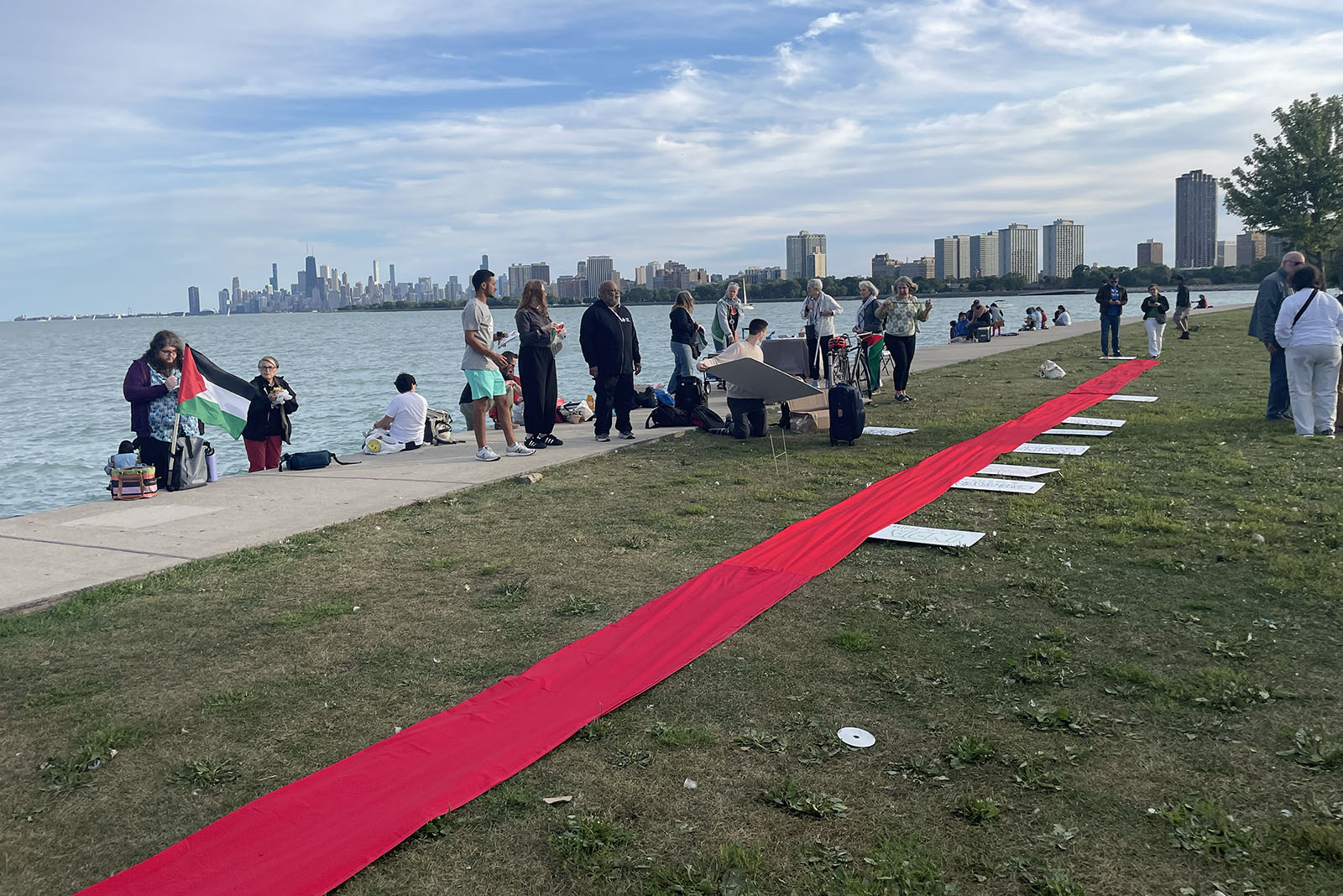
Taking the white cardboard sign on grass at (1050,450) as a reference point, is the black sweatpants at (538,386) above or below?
above

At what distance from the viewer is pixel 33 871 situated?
2.87 metres

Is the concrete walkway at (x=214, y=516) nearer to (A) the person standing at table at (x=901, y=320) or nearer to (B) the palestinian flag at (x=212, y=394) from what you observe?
(B) the palestinian flag at (x=212, y=394)

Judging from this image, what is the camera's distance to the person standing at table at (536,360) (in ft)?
34.4

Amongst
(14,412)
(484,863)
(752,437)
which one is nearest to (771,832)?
(484,863)

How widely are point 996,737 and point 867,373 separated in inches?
467

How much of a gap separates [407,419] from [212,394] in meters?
3.23

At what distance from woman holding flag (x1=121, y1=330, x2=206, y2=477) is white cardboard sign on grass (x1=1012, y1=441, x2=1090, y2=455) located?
8.04m

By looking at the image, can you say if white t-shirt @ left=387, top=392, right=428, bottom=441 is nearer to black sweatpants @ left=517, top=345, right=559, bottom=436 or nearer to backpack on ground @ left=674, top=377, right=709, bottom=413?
black sweatpants @ left=517, top=345, right=559, bottom=436

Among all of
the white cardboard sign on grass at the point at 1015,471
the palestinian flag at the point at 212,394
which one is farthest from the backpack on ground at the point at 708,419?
the palestinian flag at the point at 212,394

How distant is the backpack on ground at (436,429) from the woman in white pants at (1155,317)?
1522cm

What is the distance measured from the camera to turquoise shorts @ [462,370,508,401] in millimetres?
9820

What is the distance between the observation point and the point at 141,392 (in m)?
8.62

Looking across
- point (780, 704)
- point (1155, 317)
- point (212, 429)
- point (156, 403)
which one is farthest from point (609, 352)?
point (212, 429)

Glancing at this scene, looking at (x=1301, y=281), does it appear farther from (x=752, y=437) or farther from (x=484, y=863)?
(x=484, y=863)
